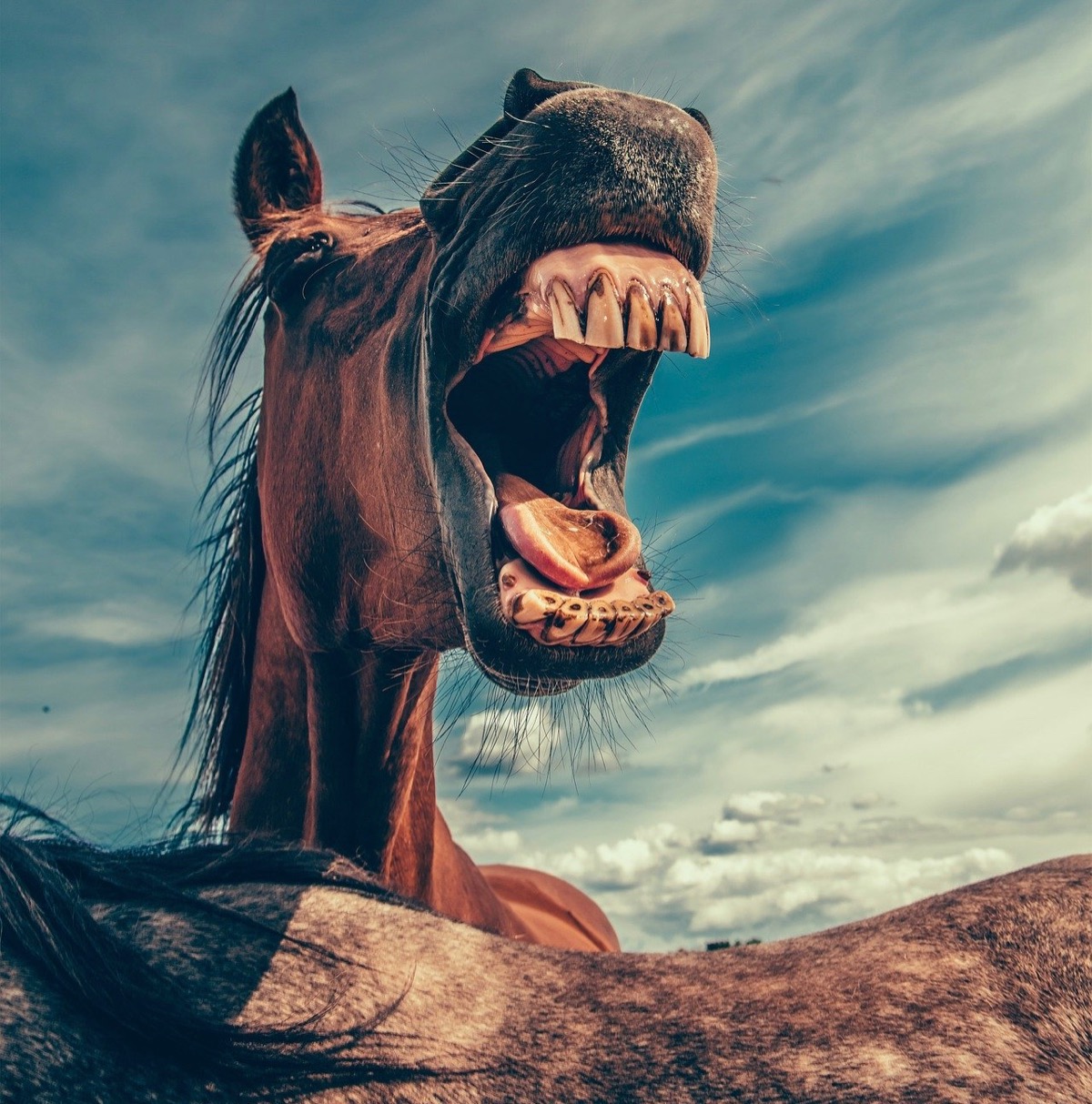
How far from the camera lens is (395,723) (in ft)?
10.8

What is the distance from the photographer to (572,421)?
103 inches

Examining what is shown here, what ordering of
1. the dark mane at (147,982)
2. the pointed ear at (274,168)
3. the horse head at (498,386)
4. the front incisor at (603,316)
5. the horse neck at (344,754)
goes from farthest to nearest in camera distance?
the pointed ear at (274,168), the horse neck at (344,754), the horse head at (498,386), the front incisor at (603,316), the dark mane at (147,982)

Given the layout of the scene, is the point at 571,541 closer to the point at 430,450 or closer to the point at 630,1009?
the point at 430,450

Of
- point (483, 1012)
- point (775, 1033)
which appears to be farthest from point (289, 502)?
point (775, 1033)

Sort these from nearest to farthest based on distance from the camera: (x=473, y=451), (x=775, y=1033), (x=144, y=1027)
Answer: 1. (x=144, y=1027)
2. (x=775, y=1033)
3. (x=473, y=451)

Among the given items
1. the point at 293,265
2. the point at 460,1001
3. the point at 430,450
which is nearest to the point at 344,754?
the point at 430,450

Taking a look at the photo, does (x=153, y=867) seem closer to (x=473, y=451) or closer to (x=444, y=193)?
(x=473, y=451)

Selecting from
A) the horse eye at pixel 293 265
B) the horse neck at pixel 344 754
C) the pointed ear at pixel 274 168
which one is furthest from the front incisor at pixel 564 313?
the pointed ear at pixel 274 168

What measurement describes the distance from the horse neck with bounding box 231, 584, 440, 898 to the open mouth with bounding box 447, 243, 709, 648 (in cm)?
80

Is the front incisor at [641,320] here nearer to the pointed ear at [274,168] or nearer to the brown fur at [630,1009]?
the brown fur at [630,1009]

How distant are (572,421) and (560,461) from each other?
0.11 metres

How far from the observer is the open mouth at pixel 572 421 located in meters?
2.03

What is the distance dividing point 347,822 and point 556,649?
1452 mm

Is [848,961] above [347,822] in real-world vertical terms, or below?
below
